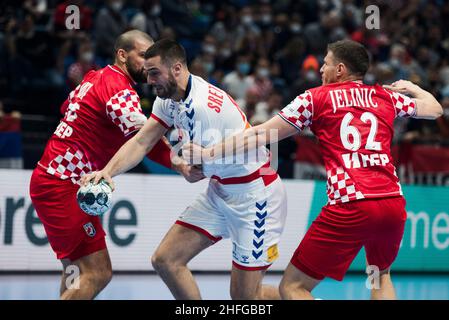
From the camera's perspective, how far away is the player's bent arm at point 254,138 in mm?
5707

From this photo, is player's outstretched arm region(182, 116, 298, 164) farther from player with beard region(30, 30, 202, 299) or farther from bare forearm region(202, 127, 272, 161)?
player with beard region(30, 30, 202, 299)

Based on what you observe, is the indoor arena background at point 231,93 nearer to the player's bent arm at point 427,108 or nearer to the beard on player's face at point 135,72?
the player's bent arm at point 427,108

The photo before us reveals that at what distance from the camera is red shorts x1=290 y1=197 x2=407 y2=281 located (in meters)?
5.62

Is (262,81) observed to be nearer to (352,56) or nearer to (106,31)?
→ (106,31)

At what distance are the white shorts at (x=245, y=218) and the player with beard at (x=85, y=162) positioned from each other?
0.35 m

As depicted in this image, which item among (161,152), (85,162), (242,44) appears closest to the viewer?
(85,162)

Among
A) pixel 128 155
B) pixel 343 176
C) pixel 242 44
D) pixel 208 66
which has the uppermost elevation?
pixel 242 44

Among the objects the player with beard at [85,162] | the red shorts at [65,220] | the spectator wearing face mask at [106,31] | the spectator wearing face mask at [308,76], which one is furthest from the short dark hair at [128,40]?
the spectator wearing face mask at [106,31]

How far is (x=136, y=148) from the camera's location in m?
6.29

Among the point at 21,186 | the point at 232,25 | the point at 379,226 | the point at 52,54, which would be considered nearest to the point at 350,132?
the point at 379,226

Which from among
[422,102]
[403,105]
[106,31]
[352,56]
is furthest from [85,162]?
[106,31]

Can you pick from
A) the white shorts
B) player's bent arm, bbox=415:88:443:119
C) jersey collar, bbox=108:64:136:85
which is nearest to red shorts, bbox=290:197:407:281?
the white shorts

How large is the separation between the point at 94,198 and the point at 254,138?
47.7 inches
